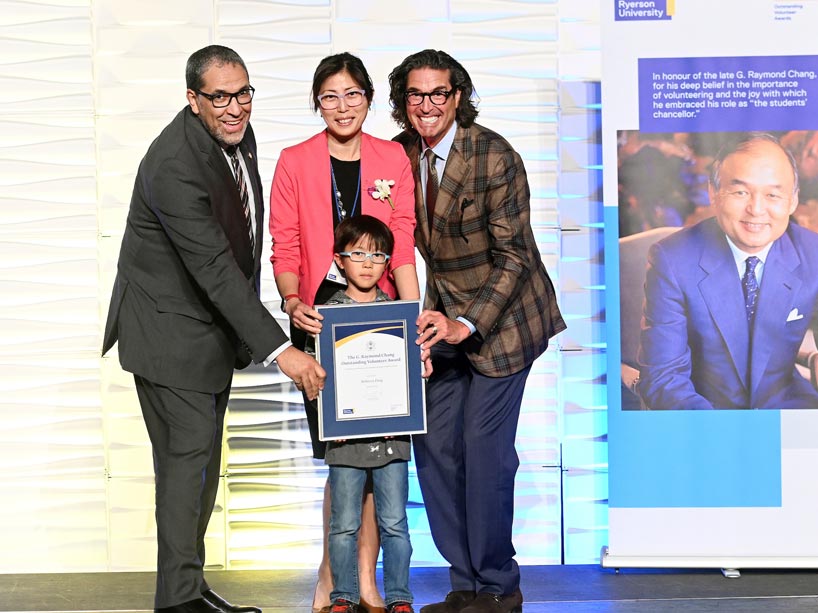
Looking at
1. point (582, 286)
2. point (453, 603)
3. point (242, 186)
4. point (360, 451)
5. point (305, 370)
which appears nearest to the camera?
point (305, 370)

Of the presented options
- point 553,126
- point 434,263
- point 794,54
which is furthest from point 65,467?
point 794,54

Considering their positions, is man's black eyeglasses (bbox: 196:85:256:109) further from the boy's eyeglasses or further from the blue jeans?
the blue jeans

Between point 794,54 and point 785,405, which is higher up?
point 794,54

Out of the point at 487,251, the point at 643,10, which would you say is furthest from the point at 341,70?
the point at 643,10

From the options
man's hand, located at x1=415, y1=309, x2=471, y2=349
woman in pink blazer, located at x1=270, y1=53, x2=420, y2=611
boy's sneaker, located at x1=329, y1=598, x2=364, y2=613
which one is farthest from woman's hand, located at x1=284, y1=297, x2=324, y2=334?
boy's sneaker, located at x1=329, y1=598, x2=364, y2=613

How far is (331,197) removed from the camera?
3238 millimetres

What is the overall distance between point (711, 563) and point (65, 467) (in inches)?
100.0

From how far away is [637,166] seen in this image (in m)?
3.84

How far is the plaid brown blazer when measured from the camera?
333cm

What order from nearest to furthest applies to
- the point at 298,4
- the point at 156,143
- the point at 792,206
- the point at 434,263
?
the point at 156,143, the point at 434,263, the point at 792,206, the point at 298,4

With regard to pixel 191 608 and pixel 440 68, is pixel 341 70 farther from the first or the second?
pixel 191 608

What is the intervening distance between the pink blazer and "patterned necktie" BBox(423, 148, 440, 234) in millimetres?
93

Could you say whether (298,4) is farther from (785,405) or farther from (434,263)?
(785,405)

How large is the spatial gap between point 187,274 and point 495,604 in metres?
1.43
